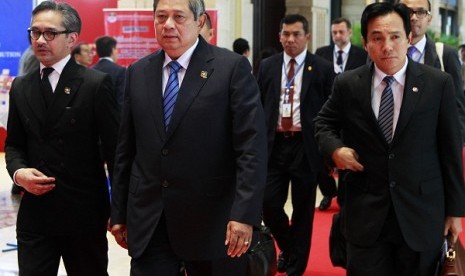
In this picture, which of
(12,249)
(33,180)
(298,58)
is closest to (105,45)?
(12,249)

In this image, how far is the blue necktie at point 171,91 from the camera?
3.43m

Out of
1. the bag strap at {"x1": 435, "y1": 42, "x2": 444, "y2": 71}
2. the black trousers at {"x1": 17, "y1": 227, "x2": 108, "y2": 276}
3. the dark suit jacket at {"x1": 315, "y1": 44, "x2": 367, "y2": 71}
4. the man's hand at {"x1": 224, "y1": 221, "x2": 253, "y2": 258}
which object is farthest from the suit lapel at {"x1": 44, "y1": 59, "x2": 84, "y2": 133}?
the dark suit jacket at {"x1": 315, "y1": 44, "x2": 367, "y2": 71}

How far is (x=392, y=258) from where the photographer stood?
152 inches

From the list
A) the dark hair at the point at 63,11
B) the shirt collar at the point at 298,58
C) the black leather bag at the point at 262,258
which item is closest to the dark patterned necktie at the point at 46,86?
the dark hair at the point at 63,11

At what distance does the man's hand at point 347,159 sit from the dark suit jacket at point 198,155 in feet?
1.62

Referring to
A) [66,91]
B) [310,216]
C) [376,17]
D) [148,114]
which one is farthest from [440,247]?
[310,216]

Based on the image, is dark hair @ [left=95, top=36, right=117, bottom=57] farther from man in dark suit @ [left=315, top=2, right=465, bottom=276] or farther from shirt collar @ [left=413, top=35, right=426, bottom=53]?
man in dark suit @ [left=315, top=2, right=465, bottom=276]

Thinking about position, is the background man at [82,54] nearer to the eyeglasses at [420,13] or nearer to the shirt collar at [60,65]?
the eyeglasses at [420,13]

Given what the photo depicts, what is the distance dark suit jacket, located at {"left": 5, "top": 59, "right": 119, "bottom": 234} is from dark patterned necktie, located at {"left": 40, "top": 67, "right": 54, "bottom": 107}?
0.08 feet

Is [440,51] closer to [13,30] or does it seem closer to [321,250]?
[321,250]

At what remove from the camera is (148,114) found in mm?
3447

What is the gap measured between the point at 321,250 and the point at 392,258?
10.8 feet

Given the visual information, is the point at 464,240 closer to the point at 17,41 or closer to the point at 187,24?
the point at 187,24

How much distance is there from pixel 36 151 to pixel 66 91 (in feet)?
1.04
